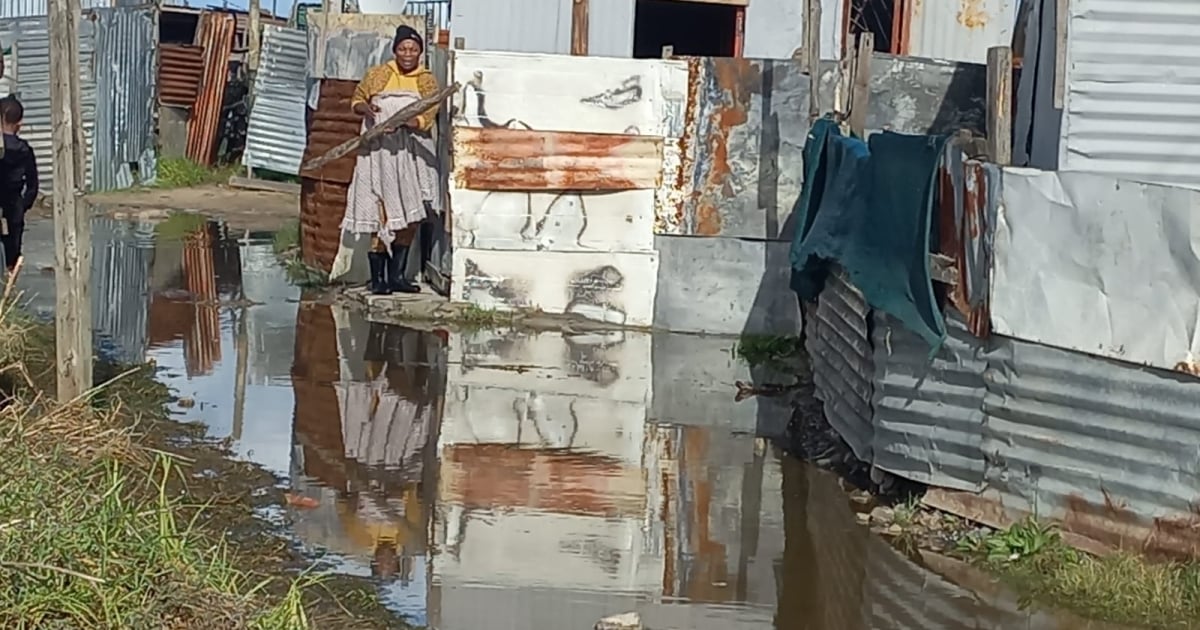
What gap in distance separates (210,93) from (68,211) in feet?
52.4

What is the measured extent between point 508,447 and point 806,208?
2.60m

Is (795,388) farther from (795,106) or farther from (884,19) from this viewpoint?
(884,19)

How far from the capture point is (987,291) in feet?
21.1

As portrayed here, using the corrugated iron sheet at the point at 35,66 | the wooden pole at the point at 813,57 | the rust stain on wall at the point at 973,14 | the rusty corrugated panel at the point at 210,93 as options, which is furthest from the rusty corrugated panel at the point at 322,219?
the rusty corrugated panel at the point at 210,93

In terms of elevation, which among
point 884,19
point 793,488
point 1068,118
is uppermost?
point 884,19

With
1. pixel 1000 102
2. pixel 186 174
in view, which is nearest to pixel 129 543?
pixel 1000 102

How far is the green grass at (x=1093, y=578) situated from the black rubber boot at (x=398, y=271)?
21.1ft

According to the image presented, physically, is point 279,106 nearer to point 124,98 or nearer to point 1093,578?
point 124,98

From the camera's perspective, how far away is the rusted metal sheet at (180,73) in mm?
22312

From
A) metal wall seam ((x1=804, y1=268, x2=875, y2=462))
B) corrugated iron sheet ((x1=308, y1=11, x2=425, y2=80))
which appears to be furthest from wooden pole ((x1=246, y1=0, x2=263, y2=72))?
metal wall seam ((x1=804, y1=268, x2=875, y2=462))

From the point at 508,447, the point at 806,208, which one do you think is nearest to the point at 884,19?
the point at 806,208

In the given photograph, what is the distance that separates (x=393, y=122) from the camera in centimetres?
1125

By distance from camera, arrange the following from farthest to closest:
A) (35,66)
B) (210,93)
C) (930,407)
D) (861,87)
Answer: (210,93)
(35,66)
(861,87)
(930,407)

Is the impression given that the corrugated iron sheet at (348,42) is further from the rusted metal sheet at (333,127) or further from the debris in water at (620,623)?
the debris in water at (620,623)
